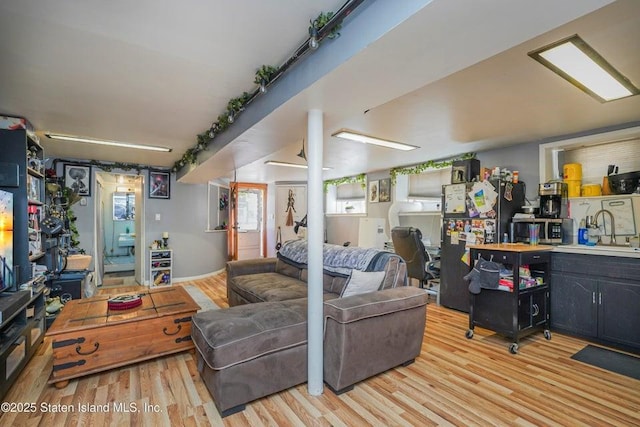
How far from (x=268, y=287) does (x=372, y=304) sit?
1.49 m

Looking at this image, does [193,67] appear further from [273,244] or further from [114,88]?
[273,244]

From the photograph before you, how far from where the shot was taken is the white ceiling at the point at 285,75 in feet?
4.48

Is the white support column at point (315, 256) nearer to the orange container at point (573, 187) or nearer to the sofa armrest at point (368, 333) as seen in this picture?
the sofa armrest at point (368, 333)

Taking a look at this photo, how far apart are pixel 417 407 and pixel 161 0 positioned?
2673 mm

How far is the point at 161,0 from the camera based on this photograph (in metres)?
1.42

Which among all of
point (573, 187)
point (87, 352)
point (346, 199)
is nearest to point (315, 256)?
point (87, 352)

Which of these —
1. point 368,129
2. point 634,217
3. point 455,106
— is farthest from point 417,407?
point 634,217

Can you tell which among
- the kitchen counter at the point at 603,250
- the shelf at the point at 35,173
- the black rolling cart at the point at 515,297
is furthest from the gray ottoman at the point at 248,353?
the kitchen counter at the point at 603,250

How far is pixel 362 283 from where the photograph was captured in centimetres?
262

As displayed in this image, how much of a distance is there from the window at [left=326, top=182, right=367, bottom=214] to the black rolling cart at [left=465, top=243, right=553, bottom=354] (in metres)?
3.61

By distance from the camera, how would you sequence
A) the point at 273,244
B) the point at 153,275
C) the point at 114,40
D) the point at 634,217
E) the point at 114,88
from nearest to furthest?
1. the point at 114,40
2. the point at 114,88
3. the point at 634,217
4. the point at 153,275
5. the point at 273,244

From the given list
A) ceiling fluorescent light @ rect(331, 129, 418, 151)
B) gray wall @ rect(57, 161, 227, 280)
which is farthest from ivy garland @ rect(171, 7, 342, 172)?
gray wall @ rect(57, 161, 227, 280)

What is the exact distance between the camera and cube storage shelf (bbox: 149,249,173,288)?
17.8 ft

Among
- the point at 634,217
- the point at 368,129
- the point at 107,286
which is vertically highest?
the point at 368,129
